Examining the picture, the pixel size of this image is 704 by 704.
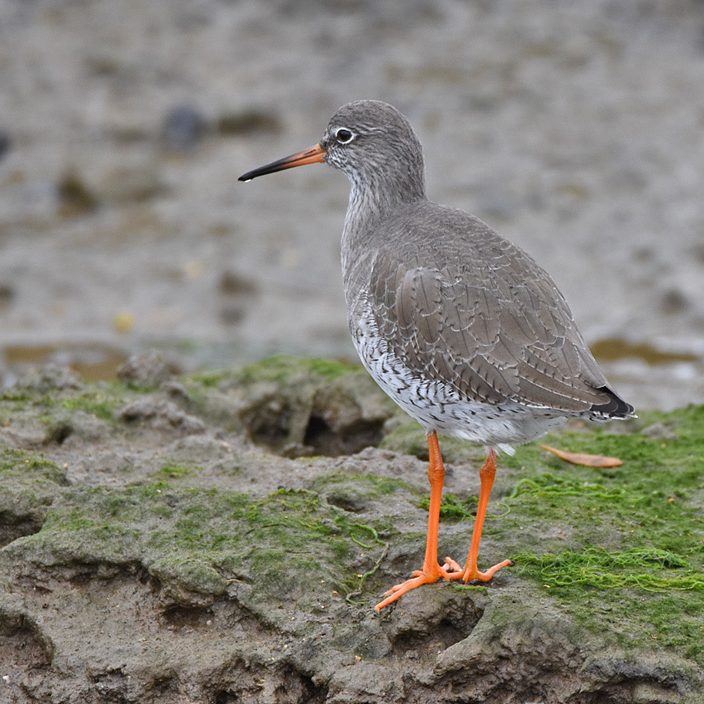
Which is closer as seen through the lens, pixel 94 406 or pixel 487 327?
pixel 487 327

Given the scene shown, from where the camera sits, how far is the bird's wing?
5977 mm

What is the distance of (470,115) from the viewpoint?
54.4 feet

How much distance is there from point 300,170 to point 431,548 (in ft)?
33.9

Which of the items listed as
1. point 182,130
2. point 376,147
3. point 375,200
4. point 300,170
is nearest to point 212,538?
point 375,200

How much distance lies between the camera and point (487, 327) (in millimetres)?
6180

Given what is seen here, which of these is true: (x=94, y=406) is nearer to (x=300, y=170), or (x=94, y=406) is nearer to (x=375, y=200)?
(x=375, y=200)

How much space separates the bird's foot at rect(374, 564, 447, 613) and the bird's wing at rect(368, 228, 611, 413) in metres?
0.89

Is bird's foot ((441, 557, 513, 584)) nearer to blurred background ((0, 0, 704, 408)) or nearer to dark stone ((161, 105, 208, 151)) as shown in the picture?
blurred background ((0, 0, 704, 408))

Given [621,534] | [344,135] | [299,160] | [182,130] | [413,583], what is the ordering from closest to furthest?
[413,583]
[621,534]
[344,135]
[299,160]
[182,130]

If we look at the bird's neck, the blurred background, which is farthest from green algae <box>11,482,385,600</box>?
the blurred background

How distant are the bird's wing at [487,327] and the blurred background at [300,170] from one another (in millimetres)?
6025

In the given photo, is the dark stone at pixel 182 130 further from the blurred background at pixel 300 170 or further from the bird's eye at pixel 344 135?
the bird's eye at pixel 344 135

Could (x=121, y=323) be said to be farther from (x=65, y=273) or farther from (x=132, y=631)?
(x=132, y=631)

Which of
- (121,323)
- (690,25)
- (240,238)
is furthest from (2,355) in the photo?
(690,25)
